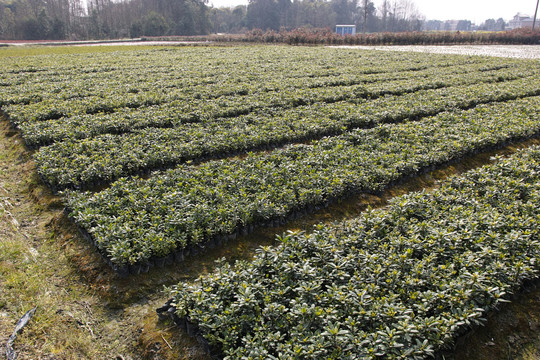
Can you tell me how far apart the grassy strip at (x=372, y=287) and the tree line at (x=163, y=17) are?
262 feet

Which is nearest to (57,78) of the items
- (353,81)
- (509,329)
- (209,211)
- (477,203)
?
(353,81)

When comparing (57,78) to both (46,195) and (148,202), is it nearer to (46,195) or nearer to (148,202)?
(46,195)

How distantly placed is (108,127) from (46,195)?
12.4 feet

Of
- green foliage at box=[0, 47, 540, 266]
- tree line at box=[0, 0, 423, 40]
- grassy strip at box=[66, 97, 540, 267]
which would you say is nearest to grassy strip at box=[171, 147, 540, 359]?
grassy strip at box=[66, 97, 540, 267]

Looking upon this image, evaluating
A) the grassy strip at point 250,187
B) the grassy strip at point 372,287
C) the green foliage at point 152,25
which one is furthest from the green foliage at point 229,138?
the green foliage at point 152,25

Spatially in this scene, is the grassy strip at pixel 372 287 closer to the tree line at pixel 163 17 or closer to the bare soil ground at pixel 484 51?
the bare soil ground at pixel 484 51

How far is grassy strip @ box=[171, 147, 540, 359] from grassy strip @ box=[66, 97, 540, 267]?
1.33 meters

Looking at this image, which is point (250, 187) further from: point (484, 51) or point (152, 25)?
point (152, 25)

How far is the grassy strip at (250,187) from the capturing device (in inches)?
240

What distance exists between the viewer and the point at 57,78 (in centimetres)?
1992

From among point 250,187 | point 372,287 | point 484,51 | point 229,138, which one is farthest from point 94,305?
point 484,51

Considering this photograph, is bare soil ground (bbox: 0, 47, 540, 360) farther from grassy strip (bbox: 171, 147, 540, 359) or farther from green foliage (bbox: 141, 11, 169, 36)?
green foliage (bbox: 141, 11, 169, 36)

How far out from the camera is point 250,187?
760 centimetres

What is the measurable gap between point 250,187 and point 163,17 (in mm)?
86948
